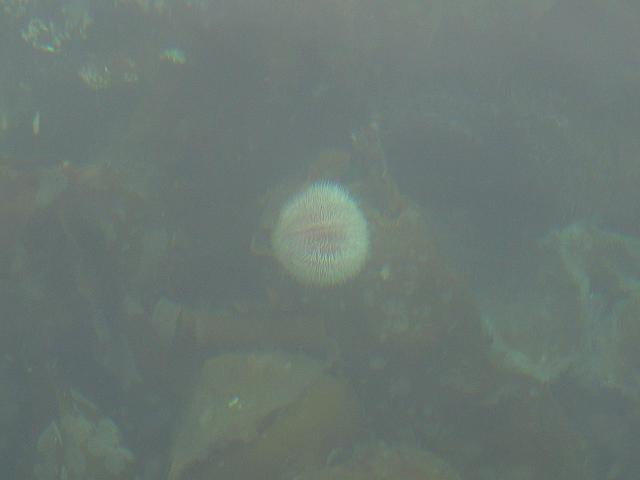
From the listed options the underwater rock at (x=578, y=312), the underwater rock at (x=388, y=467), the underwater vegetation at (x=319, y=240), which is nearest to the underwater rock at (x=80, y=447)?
the underwater vegetation at (x=319, y=240)

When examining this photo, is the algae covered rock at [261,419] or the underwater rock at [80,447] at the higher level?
the algae covered rock at [261,419]

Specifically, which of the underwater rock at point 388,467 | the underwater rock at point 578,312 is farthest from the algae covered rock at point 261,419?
the underwater rock at point 578,312

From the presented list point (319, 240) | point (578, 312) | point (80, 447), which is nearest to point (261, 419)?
point (319, 240)

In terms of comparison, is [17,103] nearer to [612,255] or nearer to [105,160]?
[105,160]

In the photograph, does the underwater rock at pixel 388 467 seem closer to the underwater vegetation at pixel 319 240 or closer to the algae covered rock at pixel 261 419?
the underwater vegetation at pixel 319 240

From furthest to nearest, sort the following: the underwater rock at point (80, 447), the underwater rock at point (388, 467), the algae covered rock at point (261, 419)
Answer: the underwater rock at point (80, 447), the algae covered rock at point (261, 419), the underwater rock at point (388, 467)

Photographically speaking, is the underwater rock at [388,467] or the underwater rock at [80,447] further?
the underwater rock at [80,447]

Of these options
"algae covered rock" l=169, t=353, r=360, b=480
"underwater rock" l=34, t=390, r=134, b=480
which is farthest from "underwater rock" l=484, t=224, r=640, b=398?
"underwater rock" l=34, t=390, r=134, b=480

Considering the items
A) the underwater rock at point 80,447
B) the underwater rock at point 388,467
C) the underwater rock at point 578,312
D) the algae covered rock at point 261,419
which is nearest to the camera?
the underwater rock at point 388,467

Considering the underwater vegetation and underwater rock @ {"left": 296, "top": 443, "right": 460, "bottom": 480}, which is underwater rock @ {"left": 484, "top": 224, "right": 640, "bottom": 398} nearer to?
the underwater vegetation

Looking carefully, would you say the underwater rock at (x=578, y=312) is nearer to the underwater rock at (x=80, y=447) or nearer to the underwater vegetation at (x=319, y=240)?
the underwater vegetation at (x=319, y=240)
